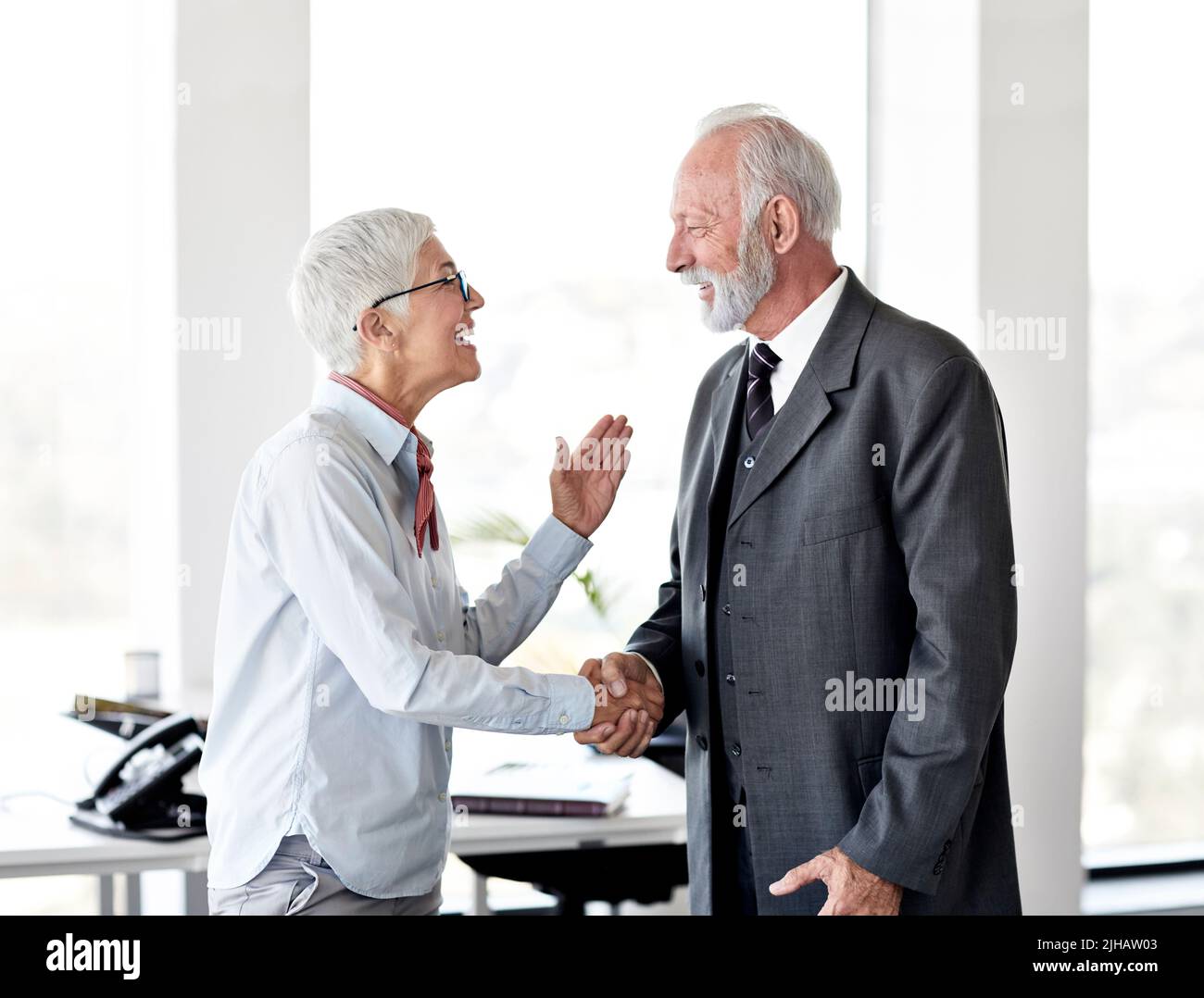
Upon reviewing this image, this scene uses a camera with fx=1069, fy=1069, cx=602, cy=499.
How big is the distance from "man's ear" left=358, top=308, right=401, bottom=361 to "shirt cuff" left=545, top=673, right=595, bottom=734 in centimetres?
62

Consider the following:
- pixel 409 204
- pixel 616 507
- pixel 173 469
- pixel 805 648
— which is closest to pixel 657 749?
pixel 616 507

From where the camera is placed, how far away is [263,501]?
62.8 inches

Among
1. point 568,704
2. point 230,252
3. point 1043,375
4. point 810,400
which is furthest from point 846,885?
point 230,252

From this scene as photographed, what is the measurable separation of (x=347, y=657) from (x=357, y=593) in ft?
0.32

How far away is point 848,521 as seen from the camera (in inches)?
66.4

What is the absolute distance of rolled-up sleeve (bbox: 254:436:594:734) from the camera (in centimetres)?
156

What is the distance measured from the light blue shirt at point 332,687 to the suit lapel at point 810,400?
1.63ft

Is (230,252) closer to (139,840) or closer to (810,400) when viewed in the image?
(139,840)

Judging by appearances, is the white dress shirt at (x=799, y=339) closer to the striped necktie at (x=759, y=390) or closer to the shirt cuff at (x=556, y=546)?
the striped necktie at (x=759, y=390)

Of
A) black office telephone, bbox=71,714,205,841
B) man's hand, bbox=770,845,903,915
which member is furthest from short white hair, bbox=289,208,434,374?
man's hand, bbox=770,845,903,915

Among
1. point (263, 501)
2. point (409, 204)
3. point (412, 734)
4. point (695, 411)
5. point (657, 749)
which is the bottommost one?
point (657, 749)

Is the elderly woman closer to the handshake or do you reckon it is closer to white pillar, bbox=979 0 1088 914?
the handshake
